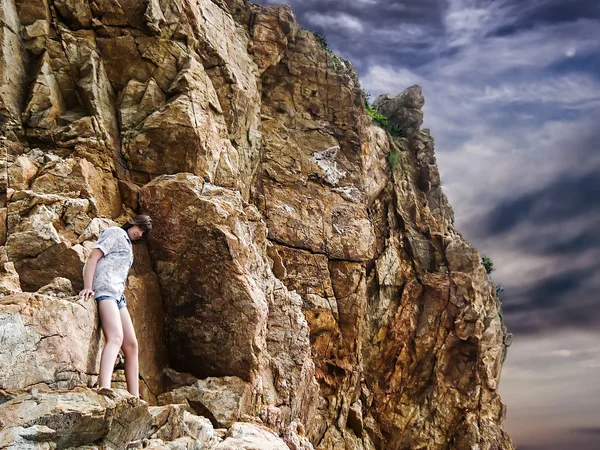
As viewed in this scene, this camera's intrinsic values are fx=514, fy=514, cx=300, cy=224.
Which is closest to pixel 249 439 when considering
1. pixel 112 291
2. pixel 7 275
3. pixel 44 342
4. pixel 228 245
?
pixel 112 291

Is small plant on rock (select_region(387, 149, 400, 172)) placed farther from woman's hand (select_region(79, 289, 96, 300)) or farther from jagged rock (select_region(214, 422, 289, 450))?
woman's hand (select_region(79, 289, 96, 300))

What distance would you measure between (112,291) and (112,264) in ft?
1.44

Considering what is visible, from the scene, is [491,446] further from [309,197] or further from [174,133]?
[174,133]

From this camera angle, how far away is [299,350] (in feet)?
45.5

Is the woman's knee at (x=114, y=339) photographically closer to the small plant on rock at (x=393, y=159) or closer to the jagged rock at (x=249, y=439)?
the jagged rock at (x=249, y=439)

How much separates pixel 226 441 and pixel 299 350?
21.5ft

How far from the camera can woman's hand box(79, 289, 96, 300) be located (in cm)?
761

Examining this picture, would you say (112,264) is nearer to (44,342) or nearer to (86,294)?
(86,294)

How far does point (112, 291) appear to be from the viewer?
7.95 m

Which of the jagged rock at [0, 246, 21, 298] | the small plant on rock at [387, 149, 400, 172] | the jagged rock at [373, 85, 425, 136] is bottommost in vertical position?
the jagged rock at [0, 246, 21, 298]

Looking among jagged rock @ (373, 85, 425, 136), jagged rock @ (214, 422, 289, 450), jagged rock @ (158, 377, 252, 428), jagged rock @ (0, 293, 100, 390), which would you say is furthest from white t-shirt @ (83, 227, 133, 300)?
jagged rock @ (373, 85, 425, 136)

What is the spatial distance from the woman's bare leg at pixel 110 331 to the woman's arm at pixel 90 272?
28cm

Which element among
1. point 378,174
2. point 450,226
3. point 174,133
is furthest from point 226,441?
point 450,226

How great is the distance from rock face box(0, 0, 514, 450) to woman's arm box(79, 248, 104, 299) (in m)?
0.23
